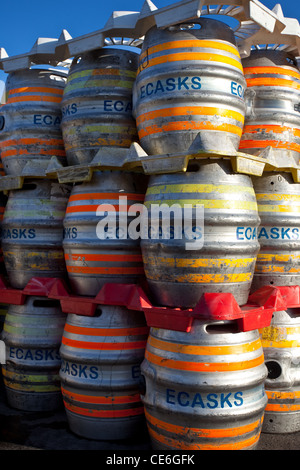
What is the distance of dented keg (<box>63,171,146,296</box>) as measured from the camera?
435 centimetres

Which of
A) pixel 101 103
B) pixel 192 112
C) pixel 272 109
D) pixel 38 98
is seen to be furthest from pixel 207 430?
pixel 38 98

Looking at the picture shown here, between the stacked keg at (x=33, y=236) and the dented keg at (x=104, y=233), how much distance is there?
606 millimetres

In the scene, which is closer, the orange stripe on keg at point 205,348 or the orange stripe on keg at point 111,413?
the orange stripe on keg at point 205,348

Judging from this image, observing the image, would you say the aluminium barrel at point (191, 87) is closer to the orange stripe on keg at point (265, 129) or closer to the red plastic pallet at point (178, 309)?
the orange stripe on keg at point (265, 129)

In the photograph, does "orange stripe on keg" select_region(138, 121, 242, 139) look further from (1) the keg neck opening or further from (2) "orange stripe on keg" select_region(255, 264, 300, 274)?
(1) the keg neck opening

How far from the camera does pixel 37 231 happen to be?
501 cm

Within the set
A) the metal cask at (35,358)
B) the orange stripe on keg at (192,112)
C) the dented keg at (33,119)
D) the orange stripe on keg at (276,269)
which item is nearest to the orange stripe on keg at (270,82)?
the orange stripe on keg at (192,112)

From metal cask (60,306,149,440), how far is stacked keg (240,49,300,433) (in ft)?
4.06

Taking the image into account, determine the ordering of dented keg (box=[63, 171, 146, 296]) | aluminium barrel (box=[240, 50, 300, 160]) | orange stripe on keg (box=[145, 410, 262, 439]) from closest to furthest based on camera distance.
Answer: orange stripe on keg (box=[145, 410, 262, 439]) < dented keg (box=[63, 171, 146, 296]) < aluminium barrel (box=[240, 50, 300, 160])

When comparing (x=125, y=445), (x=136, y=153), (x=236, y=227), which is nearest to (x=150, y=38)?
(x=136, y=153)

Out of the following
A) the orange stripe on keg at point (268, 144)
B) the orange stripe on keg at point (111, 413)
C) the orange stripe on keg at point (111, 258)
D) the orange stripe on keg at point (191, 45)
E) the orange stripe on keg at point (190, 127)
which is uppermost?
the orange stripe on keg at point (191, 45)

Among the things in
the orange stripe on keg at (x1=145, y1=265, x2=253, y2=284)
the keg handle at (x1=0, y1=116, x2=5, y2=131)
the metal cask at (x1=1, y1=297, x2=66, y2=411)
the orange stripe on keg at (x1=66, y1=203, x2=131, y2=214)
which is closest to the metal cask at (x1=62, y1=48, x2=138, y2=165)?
the orange stripe on keg at (x1=66, y1=203, x2=131, y2=214)

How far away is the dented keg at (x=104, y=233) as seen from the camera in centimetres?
435
